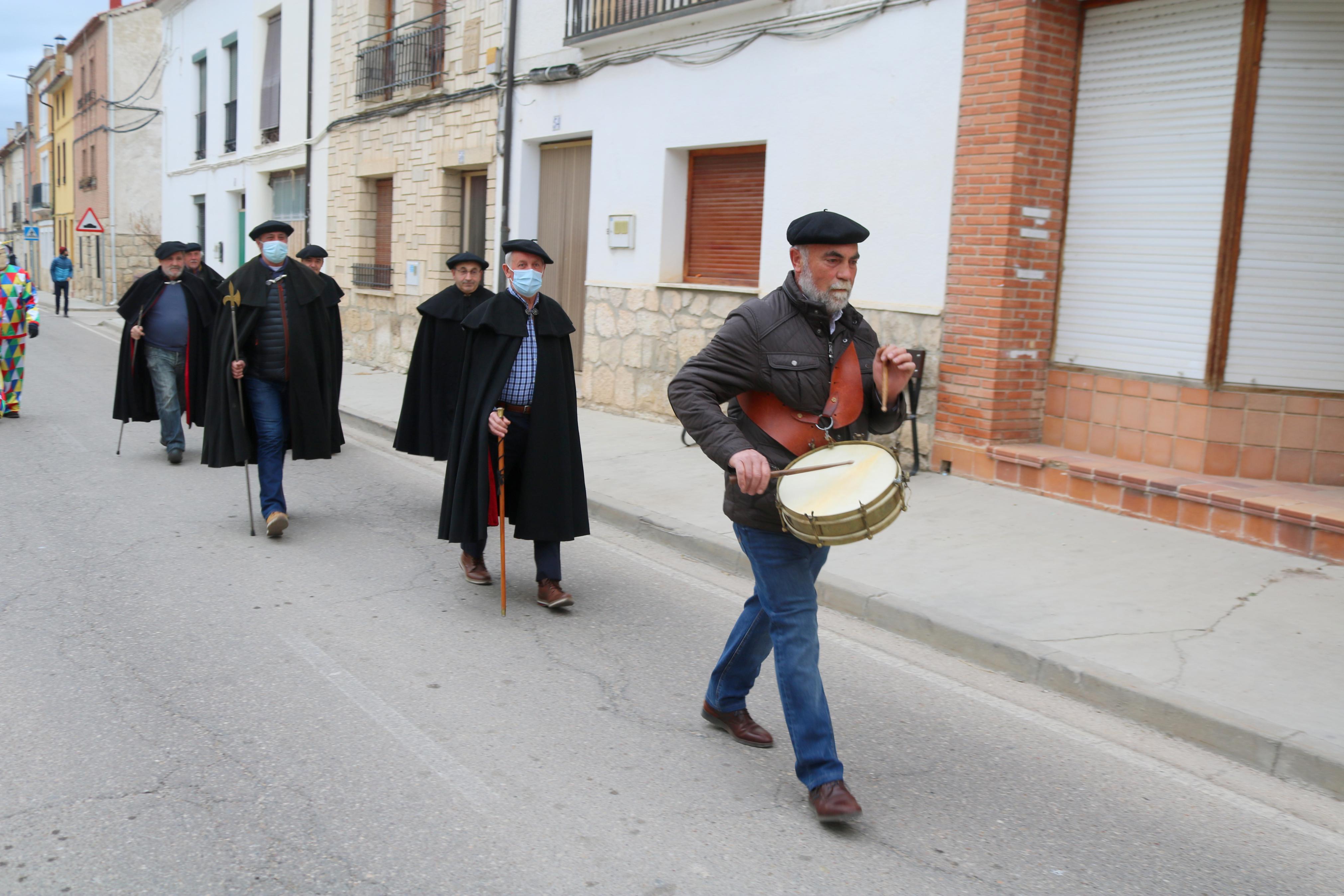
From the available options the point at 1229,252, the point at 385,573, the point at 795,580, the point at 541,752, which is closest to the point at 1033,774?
the point at 795,580

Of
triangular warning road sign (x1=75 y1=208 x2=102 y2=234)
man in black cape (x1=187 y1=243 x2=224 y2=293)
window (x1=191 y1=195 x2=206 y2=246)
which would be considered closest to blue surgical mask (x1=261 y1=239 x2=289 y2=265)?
man in black cape (x1=187 y1=243 x2=224 y2=293)

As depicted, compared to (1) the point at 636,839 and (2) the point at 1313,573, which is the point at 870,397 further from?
(2) the point at 1313,573

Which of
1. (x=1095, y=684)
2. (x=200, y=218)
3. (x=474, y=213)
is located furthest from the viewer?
(x=200, y=218)

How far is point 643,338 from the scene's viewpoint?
1190 cm

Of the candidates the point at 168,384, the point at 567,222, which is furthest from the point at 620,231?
the point at 168,384

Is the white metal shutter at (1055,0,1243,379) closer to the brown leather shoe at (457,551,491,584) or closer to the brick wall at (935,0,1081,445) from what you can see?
the brick wall at (935,0,1081,445)

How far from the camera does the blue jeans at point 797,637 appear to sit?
136 inches

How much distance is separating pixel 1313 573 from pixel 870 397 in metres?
3.81

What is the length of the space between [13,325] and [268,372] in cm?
582

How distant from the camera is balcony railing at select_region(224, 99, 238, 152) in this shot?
23.7m

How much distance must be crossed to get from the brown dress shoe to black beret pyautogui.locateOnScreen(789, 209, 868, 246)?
106 inches

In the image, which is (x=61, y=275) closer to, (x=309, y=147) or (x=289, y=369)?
(x=309, y=147)

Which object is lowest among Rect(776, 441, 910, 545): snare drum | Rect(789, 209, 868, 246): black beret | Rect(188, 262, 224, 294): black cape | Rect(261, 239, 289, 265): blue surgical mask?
Rect(776, 441, 910, 545): snare drum

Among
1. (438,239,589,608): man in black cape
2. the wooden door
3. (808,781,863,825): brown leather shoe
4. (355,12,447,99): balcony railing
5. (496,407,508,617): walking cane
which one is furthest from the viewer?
(355,12,447,99): balcony railing
